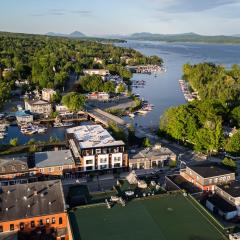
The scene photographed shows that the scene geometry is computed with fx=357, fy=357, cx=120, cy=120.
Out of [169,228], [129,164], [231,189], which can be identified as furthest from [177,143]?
[169,228]

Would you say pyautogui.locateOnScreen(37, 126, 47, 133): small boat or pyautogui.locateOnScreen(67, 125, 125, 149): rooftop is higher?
pyautogui.locateOnScreen(67, 125, 125, 149): rooftop

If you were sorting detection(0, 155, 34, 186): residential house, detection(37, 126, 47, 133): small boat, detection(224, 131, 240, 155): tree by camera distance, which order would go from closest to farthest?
detection(0, 155, 34, 186): residential house → detection(224, 131, 240, 155): tree → detection(37, 126, 47, 133): small boat

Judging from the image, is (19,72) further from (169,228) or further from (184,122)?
(169,228)

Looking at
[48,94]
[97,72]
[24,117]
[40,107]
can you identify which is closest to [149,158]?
[24,117]

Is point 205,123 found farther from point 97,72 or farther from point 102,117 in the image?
point 97,72

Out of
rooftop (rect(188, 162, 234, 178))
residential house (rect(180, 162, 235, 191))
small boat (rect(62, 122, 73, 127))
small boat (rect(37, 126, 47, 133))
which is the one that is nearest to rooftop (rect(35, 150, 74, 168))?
residential house (rect(180, 162, 235, 191))

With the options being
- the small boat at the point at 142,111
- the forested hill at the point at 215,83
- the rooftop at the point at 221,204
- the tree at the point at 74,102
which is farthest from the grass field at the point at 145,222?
the small boat at the point at 142,111

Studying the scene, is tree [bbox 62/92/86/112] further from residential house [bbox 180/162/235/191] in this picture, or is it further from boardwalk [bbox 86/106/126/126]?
residential house [bbox 180/162/235/191]

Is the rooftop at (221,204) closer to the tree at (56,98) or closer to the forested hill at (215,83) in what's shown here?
the forested hill at (215,83)
